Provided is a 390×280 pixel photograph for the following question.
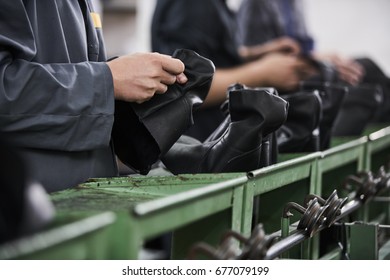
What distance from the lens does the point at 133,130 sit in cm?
136

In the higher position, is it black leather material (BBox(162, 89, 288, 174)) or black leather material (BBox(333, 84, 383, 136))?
black leather material (BBox(162, 89, 288, 174))

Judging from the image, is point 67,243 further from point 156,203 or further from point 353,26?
point 353,26

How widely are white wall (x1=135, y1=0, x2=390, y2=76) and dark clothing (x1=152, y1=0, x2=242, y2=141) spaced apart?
256 cm

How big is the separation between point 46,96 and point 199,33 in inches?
52.0

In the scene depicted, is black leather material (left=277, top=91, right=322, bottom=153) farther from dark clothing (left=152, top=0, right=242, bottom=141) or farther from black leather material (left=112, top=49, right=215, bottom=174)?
dark clothing (left=152, top=0, right=242, bottom=141)

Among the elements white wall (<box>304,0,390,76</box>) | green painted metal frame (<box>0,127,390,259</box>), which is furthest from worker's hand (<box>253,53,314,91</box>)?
white wall (<box>304,0,390,76</box>)

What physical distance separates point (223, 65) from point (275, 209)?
1161 mm

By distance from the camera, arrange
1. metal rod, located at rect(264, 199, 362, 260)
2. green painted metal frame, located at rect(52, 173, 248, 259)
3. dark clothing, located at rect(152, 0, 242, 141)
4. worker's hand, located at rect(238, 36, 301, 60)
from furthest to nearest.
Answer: worker's hand, located at rect(238, 36, 301, 60), dark clothing, located at rect(152, 0, 242, 141), metal rod, located at rect(264, 199, 362, 260), green painted metal frame, located at rect(52, 173, 248, 259)

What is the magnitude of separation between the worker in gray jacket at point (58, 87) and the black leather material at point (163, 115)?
29 mm

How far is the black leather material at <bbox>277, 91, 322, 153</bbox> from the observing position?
1655 mm

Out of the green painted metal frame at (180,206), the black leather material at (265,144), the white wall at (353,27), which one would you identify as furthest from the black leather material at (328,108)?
the white wall at (353,27)

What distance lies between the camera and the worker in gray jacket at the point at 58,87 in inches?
46.3

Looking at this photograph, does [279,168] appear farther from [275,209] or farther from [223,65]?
[223,65]

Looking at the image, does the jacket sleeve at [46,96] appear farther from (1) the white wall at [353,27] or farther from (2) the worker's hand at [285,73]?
(1) the white wall at [353,27]
